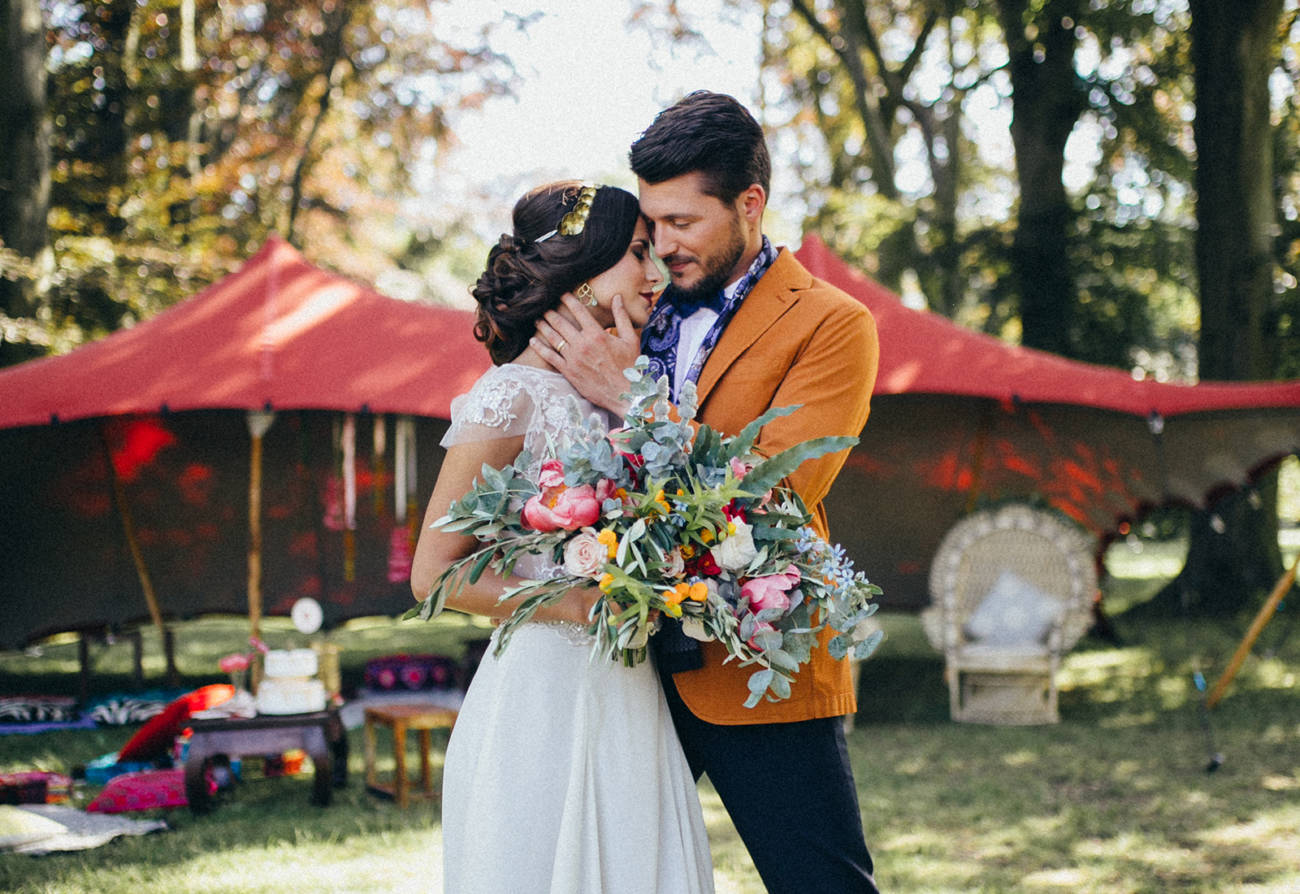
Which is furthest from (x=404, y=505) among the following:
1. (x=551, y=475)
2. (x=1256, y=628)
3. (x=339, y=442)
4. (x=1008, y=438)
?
(x=551, y=475)

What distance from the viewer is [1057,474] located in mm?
8523

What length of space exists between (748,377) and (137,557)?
7.26 m

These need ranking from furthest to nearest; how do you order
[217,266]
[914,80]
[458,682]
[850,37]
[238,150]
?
[914,80], [238,150], [850,37], [217,266], [458,682]

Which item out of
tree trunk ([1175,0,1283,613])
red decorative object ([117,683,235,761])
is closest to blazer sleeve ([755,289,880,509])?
red decorative object ([117,683,235,761])

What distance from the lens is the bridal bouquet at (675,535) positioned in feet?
5.76

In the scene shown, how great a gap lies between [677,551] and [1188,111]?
46.2ft

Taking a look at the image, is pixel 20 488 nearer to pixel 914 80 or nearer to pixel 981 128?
pixel 914 80

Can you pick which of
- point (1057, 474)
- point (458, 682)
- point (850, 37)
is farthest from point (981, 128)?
point (458, 682)

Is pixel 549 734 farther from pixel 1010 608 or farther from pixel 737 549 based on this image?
pixel 1010 608

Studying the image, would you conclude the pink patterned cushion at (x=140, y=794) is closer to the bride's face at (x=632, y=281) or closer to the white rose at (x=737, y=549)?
the bride's face at (x=632, y=281)

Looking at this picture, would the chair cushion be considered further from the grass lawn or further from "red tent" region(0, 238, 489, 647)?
"red tent" region(0, 238, 489, 647)

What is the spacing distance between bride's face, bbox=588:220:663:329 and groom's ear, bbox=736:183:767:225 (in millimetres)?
176

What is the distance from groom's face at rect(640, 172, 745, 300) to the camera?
2160 mm

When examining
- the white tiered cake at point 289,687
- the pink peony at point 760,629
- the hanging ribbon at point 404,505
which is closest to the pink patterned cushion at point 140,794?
the white tiered cake at point 289,687
